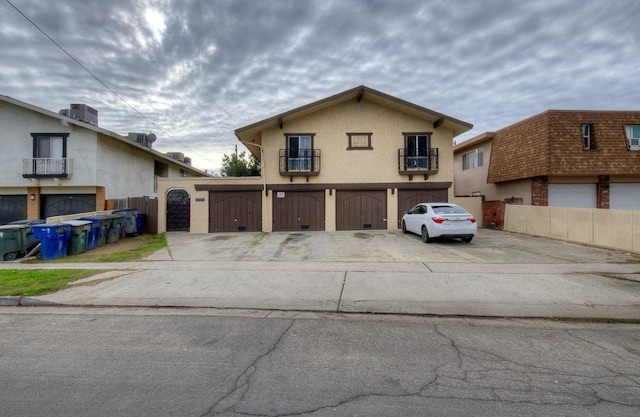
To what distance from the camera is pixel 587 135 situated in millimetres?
16734

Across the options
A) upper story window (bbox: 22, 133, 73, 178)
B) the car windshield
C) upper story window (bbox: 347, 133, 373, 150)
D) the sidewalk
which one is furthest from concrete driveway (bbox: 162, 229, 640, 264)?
upper story window (bbox: 22, 133, 73, 178)

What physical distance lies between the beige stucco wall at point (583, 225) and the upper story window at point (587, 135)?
4994 mm

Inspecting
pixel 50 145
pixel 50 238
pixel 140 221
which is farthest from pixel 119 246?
pixel 50 145

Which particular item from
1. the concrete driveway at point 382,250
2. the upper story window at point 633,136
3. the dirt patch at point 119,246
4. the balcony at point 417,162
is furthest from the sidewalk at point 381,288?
the upper story window at point 633,136

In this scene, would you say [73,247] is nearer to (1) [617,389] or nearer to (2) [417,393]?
(2) [417,393]

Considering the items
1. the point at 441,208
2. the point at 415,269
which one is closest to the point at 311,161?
the point at 441,208

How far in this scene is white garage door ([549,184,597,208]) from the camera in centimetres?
1688

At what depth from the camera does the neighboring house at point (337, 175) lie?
17.0m

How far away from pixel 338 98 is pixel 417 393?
604 inches

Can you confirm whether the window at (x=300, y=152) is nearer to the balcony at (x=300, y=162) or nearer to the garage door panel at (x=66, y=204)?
the balcony at (x=300, y=162)

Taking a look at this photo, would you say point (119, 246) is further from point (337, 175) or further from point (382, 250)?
point (382, 250)

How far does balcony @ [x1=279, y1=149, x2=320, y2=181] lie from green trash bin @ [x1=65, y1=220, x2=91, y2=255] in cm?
871

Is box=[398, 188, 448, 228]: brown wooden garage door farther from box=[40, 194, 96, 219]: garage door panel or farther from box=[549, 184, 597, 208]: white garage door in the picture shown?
box=[40, 194, 96, 219]: garage door panel

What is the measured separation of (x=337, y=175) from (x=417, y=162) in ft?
14.2
